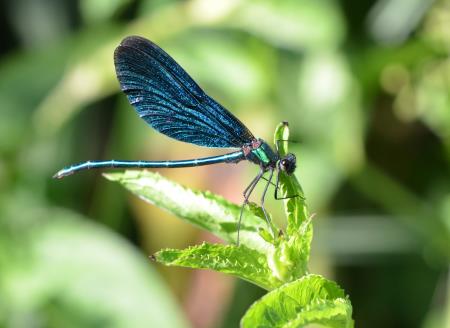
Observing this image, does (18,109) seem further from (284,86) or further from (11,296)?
(284,86)

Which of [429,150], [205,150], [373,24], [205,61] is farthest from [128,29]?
[429,150]

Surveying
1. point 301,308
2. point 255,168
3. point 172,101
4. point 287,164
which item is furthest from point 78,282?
point 301,308

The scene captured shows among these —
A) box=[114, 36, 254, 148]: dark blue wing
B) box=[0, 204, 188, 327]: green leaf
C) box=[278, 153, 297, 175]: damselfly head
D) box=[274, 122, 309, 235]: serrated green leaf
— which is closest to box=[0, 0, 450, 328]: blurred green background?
box=[0, 204, 188, 327]: green leaf

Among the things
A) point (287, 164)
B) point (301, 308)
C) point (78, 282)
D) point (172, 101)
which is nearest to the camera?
point (301, 308)

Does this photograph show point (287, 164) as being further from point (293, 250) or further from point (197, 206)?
point (293, 250)

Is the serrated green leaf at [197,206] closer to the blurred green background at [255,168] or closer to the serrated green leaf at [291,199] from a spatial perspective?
the serrated green leaf at [291,199]

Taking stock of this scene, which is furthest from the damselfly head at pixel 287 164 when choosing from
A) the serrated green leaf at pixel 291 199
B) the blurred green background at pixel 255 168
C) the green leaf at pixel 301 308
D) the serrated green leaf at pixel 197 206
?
the blurred green background at pixel 255 168
